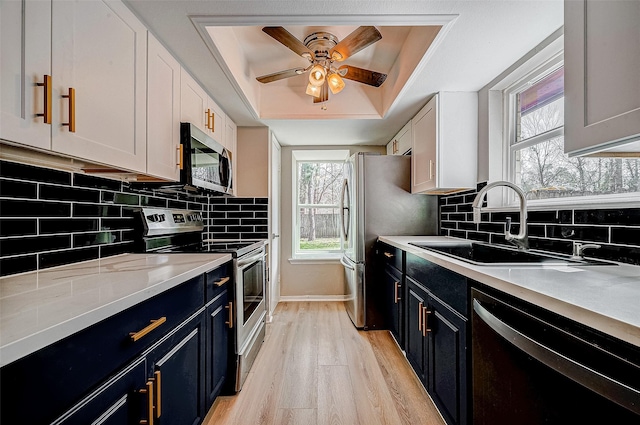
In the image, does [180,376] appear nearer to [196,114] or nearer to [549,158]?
[196,114]

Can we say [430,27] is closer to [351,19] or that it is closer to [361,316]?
[351,19]

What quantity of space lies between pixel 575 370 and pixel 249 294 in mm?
1838

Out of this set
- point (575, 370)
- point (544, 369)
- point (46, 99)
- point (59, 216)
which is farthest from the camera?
point (59, 216)

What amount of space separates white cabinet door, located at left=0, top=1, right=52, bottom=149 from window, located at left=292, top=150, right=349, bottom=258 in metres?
3.22

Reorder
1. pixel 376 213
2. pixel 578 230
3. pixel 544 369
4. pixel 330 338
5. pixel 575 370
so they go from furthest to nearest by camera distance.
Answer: pixel 376 213, pixel 330 338, pixel 578 230, pixel 544 369, pixel 575 370

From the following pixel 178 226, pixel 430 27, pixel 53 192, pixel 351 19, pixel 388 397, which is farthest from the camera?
pixel 178 226

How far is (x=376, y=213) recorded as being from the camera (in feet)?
9.42

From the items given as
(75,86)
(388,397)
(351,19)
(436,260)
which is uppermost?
(351,19)

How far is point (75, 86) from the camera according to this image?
105 cm

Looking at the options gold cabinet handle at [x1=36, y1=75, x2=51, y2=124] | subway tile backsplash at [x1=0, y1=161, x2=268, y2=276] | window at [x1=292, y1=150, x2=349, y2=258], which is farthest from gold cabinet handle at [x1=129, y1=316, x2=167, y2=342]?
window at [x1=292, y1=150, x2=349, y2=258]

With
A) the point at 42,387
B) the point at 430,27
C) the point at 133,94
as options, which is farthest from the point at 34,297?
the point at 430,27

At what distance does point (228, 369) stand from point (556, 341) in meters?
1.73

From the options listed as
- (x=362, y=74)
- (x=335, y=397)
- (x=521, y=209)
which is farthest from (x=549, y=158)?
(x=335, y=397)

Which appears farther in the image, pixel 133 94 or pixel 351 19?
pixel 351 19
